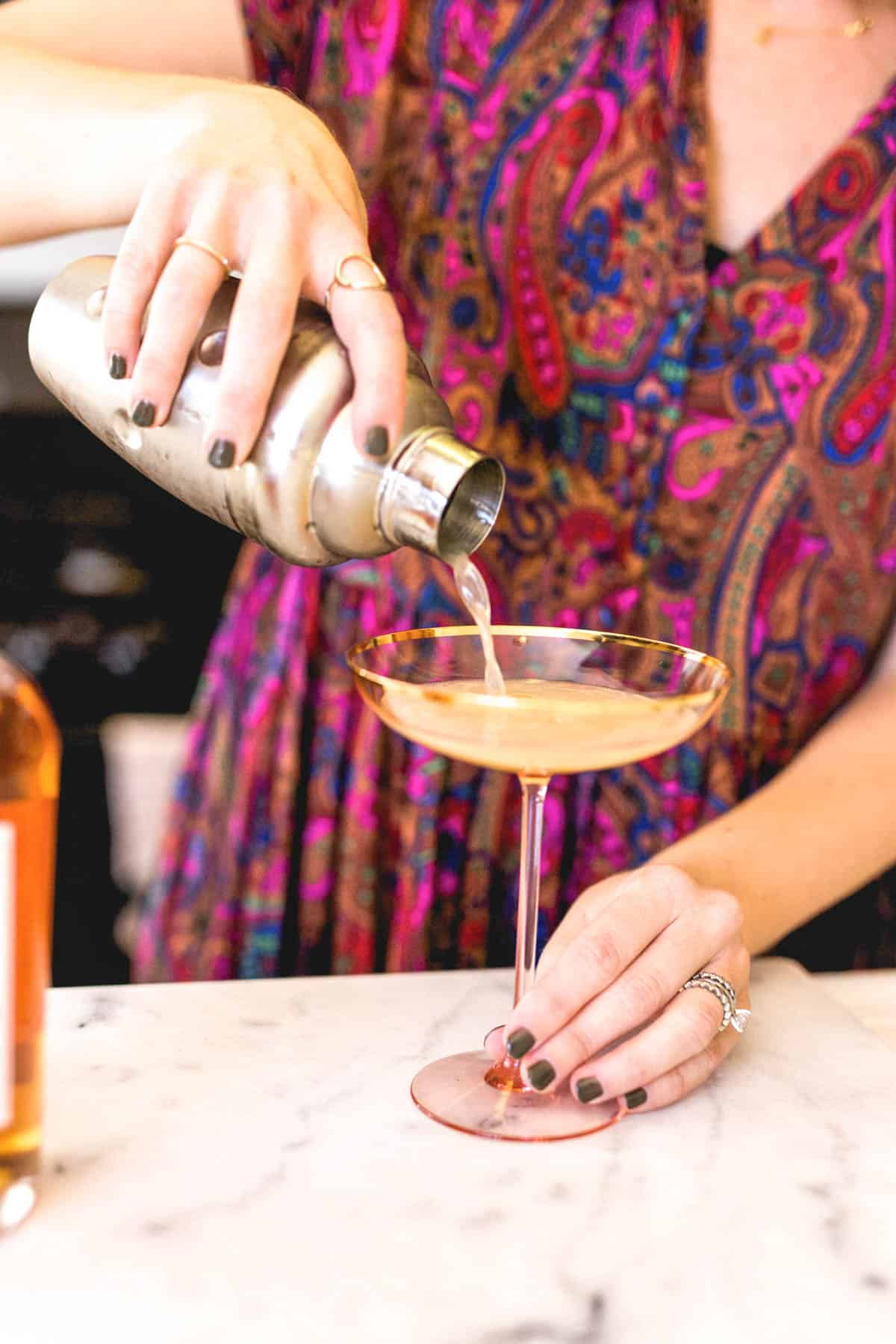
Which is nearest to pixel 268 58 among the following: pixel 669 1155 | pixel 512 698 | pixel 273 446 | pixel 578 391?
pixel 578 391

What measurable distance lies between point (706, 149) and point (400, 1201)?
3.31ft

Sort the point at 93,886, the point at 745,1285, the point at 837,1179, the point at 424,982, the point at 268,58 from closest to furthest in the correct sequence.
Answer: the point at 745,1285 → the point at 837,1179 → the point at 424,982 → the point at 268,58 → the point at 93,886

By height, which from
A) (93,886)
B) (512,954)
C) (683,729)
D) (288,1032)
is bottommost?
(93,886)

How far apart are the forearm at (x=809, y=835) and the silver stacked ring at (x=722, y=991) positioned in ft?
0.52

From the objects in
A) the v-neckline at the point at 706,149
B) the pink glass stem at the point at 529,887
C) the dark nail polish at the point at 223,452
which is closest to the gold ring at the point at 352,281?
the dark nail polish at the point at 223,452

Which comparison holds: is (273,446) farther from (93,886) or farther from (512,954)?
(93,886)

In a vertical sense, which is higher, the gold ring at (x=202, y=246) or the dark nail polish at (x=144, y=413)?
the gold ring at (x=202, y=246)

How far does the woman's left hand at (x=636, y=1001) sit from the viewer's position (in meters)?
0.79

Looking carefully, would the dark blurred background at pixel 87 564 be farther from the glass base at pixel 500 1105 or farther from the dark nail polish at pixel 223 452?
the dark nail polish at pixel 223 452

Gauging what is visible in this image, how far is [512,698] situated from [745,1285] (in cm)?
32

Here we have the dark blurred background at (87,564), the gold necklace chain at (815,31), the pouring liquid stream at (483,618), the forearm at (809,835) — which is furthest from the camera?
the dark blurred background at (87,564)

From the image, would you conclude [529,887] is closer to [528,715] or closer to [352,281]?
[528,715]

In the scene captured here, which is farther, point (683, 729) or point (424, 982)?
point (424, 982)

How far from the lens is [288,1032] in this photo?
35.1 inches
